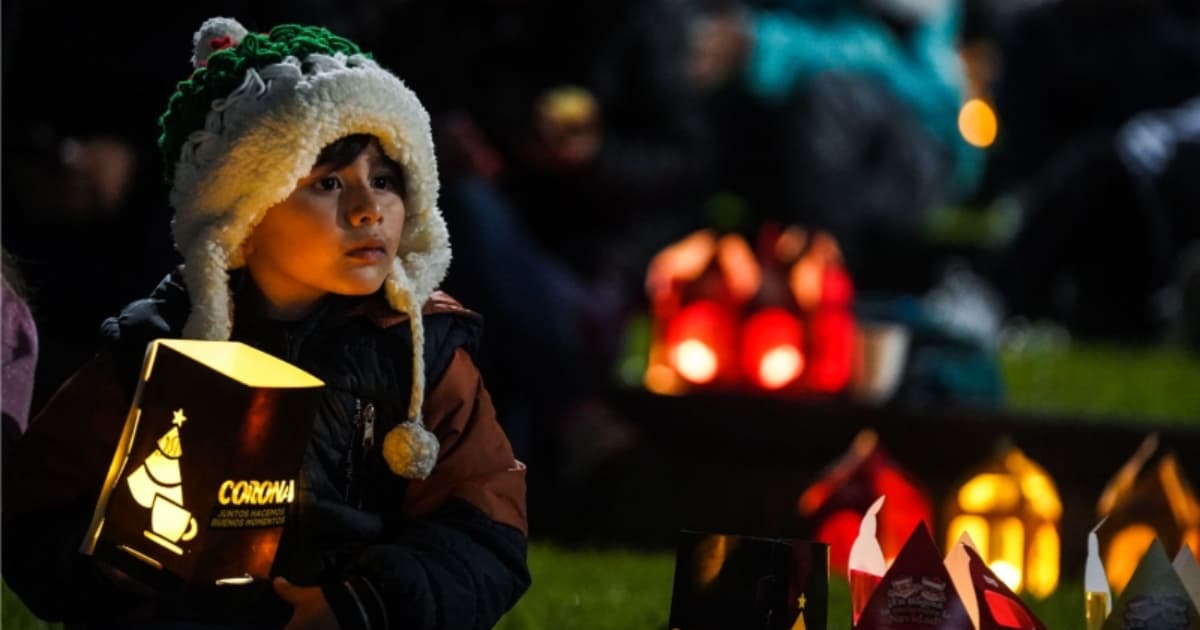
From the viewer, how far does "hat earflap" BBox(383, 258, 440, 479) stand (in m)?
2.90

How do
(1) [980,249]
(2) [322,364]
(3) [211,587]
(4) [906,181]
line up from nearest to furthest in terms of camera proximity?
(3) [211,587] < (2) [322,364] < (4) [906,181] < (1) [980,249]

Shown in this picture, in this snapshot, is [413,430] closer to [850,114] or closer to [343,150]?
[343,150]

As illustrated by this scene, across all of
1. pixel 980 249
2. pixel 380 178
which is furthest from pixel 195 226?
pixel 980 249

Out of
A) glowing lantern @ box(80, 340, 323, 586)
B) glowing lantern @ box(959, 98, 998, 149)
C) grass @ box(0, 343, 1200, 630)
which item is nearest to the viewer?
glowing lantern @ box(80, 340, 323, 586)

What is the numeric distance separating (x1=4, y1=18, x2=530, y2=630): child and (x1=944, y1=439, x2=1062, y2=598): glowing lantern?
2744 millimetres

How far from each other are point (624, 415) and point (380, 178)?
506 cm

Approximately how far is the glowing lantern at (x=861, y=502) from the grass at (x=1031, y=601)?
0.45 meters

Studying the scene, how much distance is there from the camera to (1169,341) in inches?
468

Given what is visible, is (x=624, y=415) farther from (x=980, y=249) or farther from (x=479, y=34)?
(x=980, y=249)

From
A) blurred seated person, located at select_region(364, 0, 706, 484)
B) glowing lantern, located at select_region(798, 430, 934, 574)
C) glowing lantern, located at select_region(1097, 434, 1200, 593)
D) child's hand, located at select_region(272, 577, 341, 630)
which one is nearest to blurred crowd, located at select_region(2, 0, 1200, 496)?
blurred seated person, located at select_region(364, 0, 706, 484)

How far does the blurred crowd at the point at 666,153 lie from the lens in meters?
5.04

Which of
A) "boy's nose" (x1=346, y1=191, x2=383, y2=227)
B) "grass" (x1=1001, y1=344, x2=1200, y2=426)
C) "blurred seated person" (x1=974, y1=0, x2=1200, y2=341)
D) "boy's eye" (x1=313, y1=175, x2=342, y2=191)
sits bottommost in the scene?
"boy's nose" (x1=346, y1=191, x2=383, y2=227)

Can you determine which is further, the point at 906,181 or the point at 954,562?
the point at 906,181

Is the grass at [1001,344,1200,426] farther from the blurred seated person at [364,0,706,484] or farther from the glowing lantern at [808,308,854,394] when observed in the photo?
the blurred seated person at [364,0,706,484]
